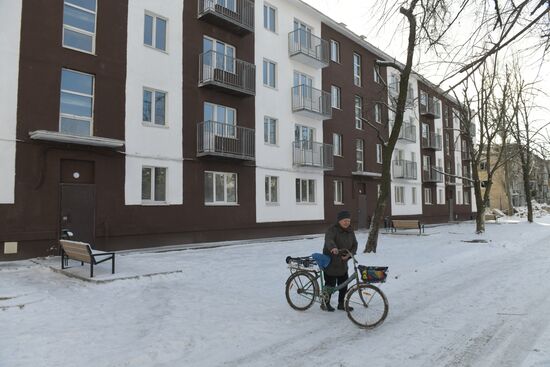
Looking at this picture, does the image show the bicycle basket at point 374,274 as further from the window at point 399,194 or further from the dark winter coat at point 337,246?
the window at point 399,194

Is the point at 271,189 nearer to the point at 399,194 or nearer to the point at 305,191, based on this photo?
the point at 305,191

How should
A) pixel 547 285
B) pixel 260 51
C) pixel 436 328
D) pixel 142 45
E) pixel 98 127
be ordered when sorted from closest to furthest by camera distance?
pixel 436 328 → pixel 547 285 → pixel 98 127 → pixel 142 45 → pixel 260 51

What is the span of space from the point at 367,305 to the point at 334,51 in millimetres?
22216

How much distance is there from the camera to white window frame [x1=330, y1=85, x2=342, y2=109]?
2547 cm

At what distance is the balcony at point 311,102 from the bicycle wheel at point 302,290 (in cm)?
1563

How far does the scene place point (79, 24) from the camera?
14102 millimetres

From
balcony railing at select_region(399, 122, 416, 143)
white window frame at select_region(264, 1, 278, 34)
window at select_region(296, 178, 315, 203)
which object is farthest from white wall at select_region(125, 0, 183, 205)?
balcony railing at select_region(399, 122, 416, 143)

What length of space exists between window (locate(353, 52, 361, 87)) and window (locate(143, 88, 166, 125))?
48.6ft

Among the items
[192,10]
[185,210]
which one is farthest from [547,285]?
[192,10]

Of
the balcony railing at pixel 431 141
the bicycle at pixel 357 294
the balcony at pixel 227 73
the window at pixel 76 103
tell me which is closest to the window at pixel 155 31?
the balcony at pixel 227 73

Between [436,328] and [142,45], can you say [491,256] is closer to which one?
[436,328]

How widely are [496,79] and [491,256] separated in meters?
13.6

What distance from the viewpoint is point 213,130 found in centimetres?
1719

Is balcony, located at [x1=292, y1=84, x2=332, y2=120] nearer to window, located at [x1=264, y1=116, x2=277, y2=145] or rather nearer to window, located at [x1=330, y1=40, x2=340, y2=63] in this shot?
window, located at [x1=264, y1=116, x2=277, y2=145]
